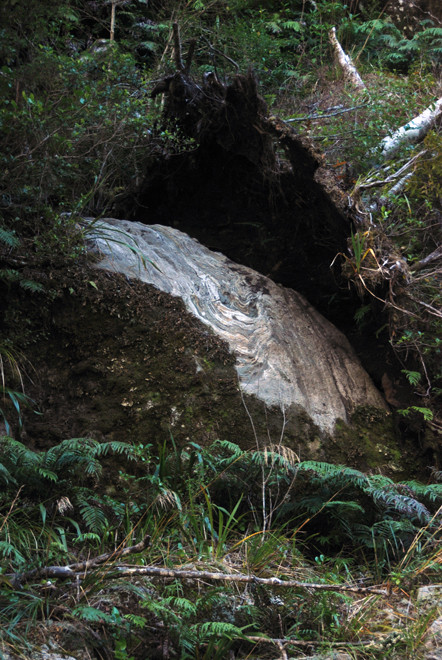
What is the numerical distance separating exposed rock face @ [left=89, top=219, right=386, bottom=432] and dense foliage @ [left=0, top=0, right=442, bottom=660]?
47cm

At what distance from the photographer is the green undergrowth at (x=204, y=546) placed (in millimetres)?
2664

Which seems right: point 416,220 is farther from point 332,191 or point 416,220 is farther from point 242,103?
point 242,103

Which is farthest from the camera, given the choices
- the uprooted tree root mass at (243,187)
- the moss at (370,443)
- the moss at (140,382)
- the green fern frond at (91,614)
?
the uprooted tree root mass at (243,187)

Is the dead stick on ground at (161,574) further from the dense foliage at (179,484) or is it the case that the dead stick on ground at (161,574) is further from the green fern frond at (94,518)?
the green fern frond at (94,518)

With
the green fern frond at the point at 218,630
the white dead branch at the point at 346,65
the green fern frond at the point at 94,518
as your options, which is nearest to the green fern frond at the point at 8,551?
the green fern frond at the point at 94,518

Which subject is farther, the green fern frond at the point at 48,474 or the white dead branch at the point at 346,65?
the white dead branch at the point at 346,65

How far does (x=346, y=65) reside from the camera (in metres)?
9.96

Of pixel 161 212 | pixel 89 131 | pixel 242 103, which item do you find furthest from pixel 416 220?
pixel 89 131

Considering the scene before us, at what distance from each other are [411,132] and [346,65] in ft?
12.3

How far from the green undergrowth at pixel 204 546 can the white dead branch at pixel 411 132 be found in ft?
13.6

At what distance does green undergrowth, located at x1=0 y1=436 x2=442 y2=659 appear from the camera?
8.74ft

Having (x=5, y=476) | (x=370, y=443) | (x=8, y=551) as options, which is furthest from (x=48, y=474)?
(x=370, y=443)

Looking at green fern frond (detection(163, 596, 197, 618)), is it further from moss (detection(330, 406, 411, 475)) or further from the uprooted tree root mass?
the uprooted tree root mass

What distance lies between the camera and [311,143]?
5.48 meters
